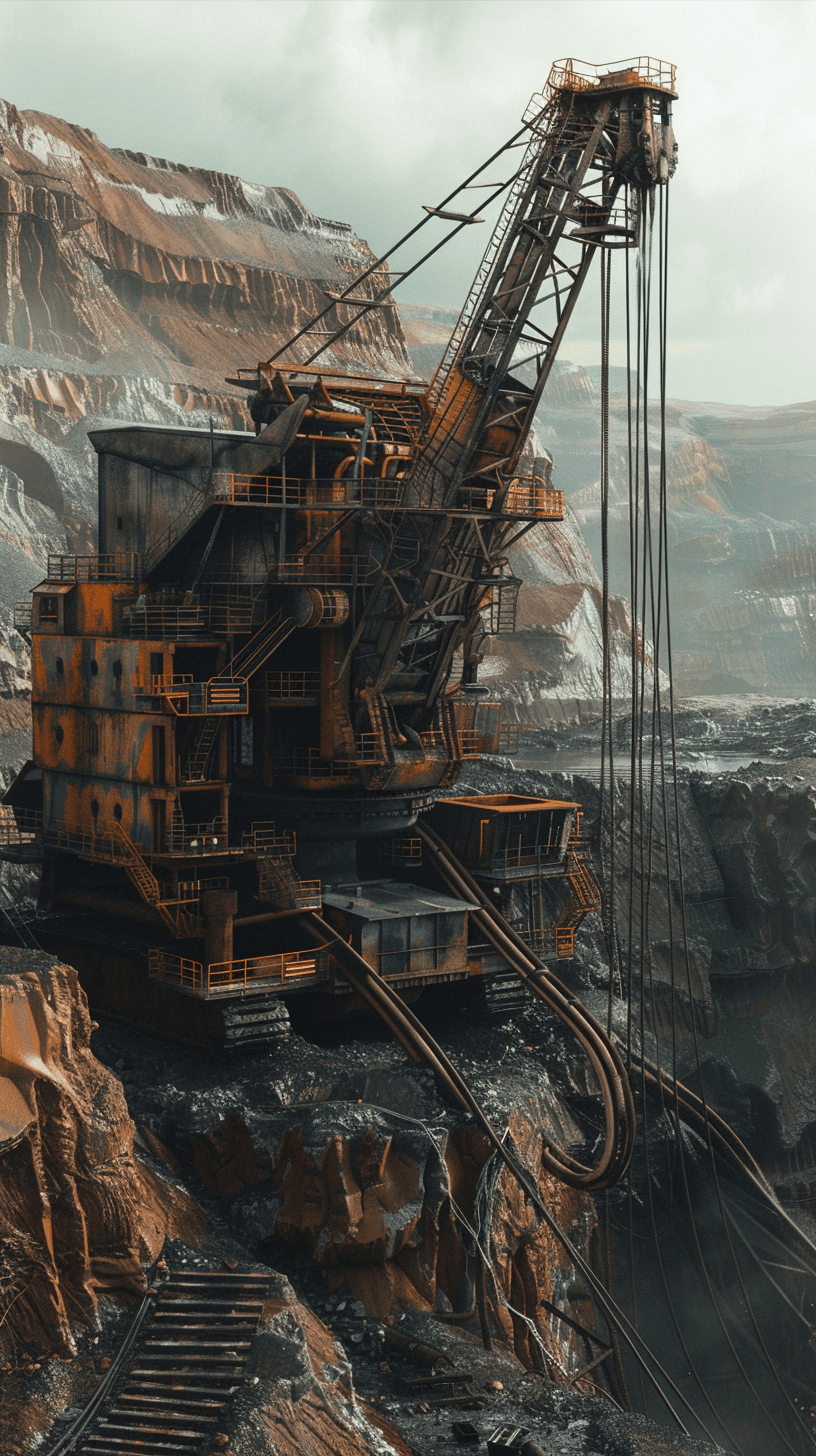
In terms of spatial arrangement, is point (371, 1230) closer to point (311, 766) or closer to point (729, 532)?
point (311, 766)

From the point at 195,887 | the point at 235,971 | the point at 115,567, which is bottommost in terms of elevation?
the point at 235,971

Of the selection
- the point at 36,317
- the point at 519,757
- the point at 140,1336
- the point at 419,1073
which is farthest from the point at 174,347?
the point at 140,1336

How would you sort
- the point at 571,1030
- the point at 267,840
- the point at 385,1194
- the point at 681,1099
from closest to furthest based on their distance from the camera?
the point at 385,1194, the point at 571,1030, the point at 681,1099, the point at 267,840

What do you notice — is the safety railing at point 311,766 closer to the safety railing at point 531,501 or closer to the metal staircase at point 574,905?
the safety railing at point 531,501

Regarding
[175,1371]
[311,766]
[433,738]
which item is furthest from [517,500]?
[175,1371]

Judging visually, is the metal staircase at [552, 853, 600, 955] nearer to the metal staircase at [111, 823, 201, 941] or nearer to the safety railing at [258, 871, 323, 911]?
the safety railing at [258, 871, 323, 911]

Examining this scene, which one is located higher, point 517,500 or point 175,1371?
point 517,500

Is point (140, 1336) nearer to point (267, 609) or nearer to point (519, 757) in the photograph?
point (267, 609)
